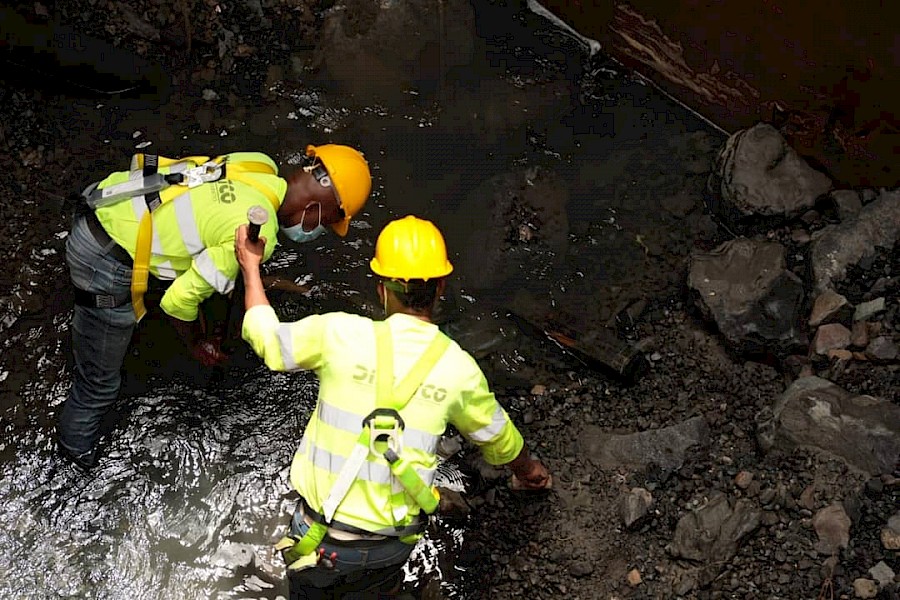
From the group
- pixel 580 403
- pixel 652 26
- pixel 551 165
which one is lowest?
pixel 580 403

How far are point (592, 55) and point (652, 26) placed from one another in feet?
1.57

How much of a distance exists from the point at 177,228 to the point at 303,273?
4.52 ft

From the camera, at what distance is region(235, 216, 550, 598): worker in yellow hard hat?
303 cm

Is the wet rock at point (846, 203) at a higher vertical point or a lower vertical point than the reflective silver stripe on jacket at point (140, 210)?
higher

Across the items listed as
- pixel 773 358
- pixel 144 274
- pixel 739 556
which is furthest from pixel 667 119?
pixel 144 274

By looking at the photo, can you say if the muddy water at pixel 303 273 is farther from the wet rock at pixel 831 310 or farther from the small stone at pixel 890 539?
the small stone at pixel 890 539

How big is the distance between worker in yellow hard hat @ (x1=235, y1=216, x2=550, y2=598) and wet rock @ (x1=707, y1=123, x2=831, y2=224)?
2133mm

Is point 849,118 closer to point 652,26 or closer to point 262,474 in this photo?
point 652,26

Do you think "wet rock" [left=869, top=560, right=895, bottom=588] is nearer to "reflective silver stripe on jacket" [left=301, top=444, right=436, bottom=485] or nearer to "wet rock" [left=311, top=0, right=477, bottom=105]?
"reflective silver stripe on jacket" [left=301, top=444, right=436, bottom=485]

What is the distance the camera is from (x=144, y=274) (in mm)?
3822

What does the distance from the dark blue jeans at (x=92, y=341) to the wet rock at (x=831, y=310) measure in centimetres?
299

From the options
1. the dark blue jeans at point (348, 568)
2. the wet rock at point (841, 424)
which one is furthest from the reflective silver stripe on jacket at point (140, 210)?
the wet rock at point (841, 424)

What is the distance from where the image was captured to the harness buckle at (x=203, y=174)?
371cm

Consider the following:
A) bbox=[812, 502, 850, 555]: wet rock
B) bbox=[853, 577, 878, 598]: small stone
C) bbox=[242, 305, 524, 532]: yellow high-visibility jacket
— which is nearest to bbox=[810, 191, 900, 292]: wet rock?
bbox=[812, 502, 850, 555]: wet rock
